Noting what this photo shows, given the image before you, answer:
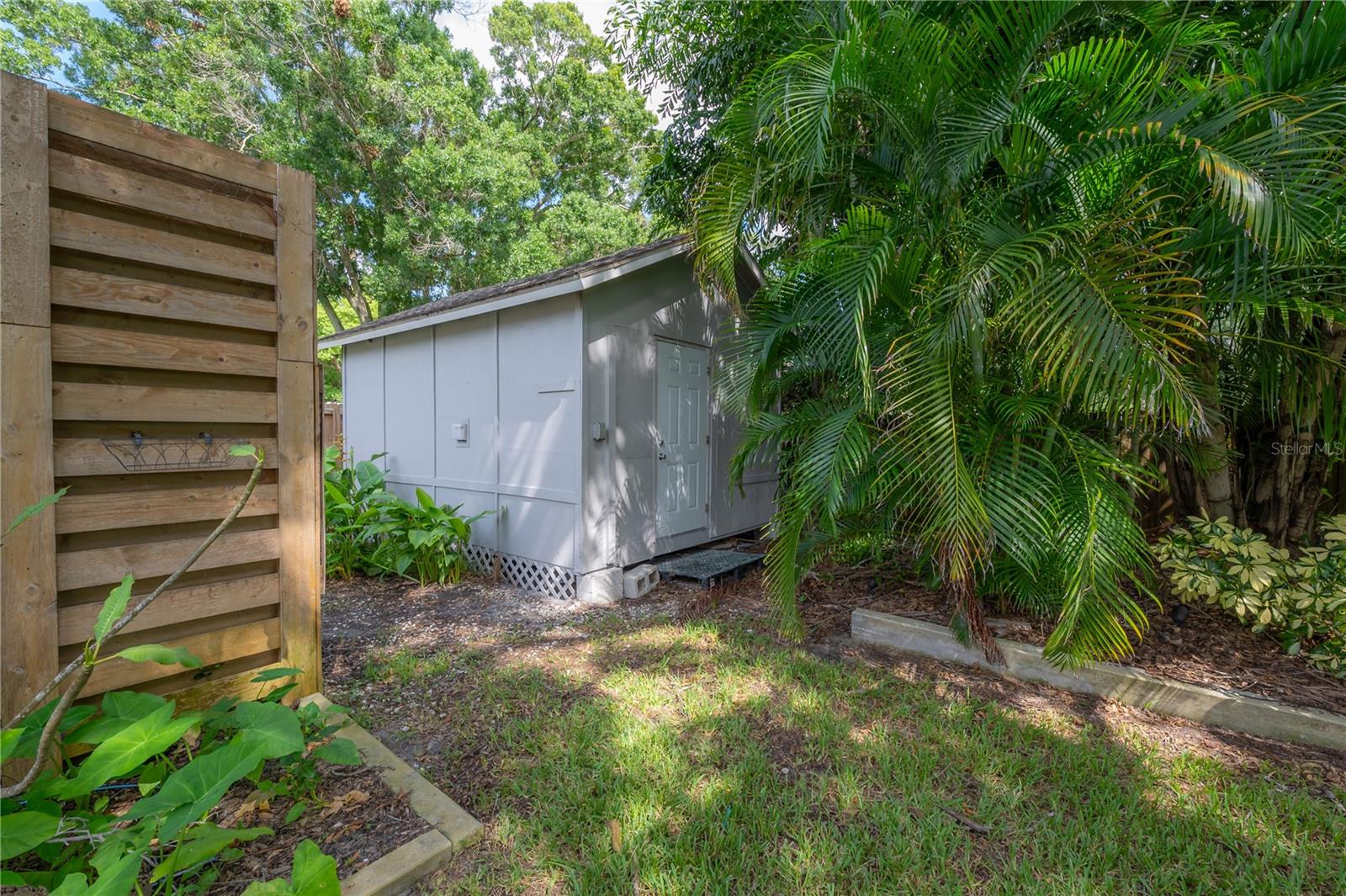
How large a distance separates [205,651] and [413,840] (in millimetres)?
1177

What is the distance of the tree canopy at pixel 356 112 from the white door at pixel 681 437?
7296 millimetres

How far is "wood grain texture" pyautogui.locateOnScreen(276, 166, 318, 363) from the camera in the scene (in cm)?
235

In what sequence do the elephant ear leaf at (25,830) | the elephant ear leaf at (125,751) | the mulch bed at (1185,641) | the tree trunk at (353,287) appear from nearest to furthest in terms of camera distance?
the elephant ear leaf at (25,830) < the elephant ear leaf at (125,751) < the mulch bed at (1185,641) < the tree trunk at (353,287)

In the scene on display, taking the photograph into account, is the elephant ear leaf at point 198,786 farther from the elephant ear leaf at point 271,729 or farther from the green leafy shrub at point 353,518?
the green leafy shrub at point 353,518

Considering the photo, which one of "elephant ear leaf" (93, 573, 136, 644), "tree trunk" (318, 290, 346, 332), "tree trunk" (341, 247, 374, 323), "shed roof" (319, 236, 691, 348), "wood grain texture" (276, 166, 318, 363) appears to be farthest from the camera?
"tree trunk" (318, 290, 346, 332)

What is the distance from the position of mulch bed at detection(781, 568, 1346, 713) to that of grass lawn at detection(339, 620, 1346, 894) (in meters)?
0.59

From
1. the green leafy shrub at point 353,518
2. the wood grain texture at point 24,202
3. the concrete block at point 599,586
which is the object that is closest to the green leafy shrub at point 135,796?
the wood grain texture at point 24,202

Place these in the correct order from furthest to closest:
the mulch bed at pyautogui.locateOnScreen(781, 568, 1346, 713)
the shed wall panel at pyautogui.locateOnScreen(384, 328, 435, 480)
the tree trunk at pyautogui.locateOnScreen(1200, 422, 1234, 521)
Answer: the shed wall panel at pyautogui.locateOnScreen(384, 328, 435, 480) → the tree trunk at pyautogui.locateOnScreen(1200, 422, 1234, 521) → the mulch bed at pyautogui.locateOnScreen(781, 568, 1346, 713)

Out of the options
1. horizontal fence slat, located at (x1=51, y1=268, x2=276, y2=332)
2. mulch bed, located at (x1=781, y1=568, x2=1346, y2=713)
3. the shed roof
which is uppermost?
the shed roof

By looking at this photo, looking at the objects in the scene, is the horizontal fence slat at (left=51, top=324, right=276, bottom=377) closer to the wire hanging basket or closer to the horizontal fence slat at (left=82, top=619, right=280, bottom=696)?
the wire hanging basket

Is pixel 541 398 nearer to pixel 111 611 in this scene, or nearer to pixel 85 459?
pixel 85 459

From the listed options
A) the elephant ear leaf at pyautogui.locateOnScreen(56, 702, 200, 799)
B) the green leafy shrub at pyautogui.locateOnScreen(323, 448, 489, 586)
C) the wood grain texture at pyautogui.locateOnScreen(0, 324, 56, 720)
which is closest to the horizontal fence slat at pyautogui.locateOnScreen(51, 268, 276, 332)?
the wood grain texture at pyautogui.locateOnScreen(0, 324, 56, 720)

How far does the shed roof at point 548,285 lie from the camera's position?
438 cm

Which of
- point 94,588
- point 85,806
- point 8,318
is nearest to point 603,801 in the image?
point 85,806
